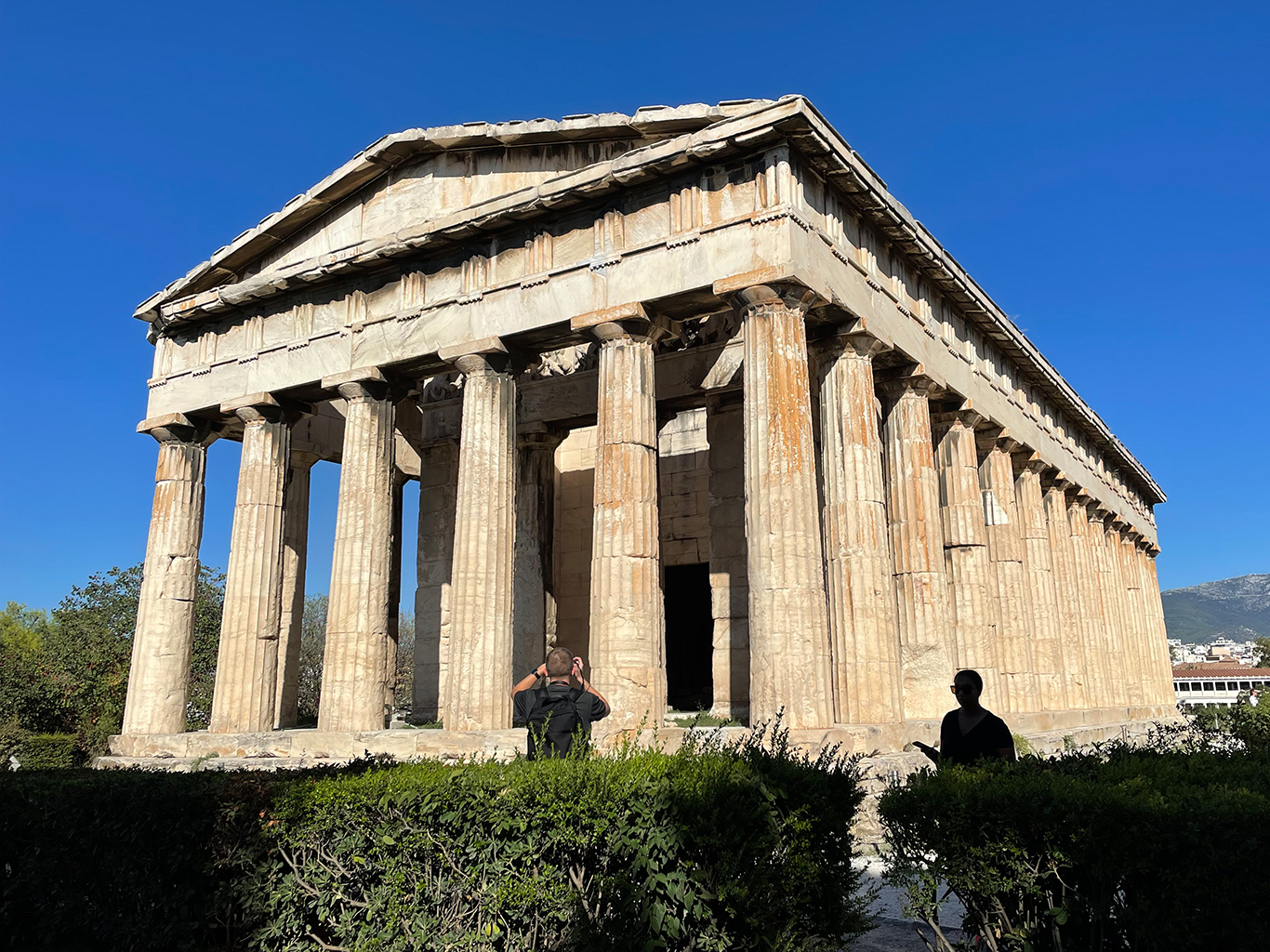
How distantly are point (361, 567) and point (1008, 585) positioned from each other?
1344 cm

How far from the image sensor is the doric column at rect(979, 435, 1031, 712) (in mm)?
20125

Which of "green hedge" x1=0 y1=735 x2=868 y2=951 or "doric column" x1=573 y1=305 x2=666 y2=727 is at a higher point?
"doric column" x1=573 y1=305 x2=666 y2=727

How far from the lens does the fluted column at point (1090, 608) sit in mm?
25953

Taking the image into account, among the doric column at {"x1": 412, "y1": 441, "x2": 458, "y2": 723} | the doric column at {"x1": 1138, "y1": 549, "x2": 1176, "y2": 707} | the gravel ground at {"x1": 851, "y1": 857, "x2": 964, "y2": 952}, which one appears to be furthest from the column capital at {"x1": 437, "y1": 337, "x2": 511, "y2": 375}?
the doric column at {"x1": 1138, "y1": 549, "x2": 1176, "y2": 707}

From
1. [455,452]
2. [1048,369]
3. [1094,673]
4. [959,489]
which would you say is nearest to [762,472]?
[959,489]

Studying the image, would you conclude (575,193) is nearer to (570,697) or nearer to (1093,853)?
(570,697)

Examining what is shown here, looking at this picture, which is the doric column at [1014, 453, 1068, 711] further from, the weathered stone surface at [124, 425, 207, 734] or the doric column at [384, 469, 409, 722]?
the weathered stone surface at [124, 425, 207, 734]

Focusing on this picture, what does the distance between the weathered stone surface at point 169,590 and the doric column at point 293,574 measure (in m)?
2.56

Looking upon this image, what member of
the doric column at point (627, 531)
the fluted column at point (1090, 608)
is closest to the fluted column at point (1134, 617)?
the fluted column at point (1090, 608)

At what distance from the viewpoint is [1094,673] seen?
26.1m

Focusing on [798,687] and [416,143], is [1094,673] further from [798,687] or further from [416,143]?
[416,143]

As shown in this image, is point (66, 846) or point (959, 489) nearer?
point (66, 846)

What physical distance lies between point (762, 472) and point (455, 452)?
34.8ft

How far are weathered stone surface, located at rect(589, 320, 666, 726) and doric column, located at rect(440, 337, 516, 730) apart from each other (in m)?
2.07
